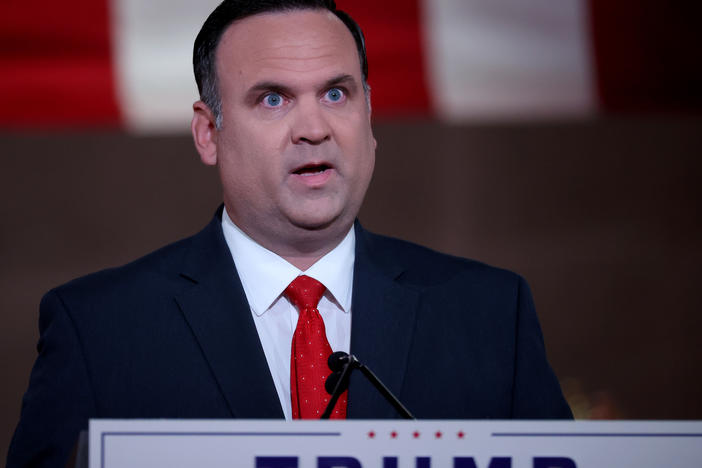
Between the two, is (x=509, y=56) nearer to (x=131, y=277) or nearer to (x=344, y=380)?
(x=131, y=277)

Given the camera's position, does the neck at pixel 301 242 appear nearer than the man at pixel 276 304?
No

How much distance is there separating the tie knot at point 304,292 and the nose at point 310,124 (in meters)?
0.22

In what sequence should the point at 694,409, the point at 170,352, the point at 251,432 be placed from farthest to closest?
the point at 694,409 → the point at 170,352 → the point at 251,432

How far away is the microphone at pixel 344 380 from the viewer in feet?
3.74

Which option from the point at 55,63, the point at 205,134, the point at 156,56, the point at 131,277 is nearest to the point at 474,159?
the point at 156,56

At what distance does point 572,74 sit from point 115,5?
1325mm

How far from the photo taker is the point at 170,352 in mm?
1337

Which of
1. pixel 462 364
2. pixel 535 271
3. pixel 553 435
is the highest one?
pixel 535 271

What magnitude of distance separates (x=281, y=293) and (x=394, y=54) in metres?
1.45

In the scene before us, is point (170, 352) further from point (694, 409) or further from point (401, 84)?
point (694, 409)

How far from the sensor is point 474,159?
320cm

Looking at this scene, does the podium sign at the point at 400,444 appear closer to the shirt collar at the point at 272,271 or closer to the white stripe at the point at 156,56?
the shirt collar at the point at 272,271

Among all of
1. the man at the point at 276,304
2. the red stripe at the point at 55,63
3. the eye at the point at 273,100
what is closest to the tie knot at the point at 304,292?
the man at the point at 276,304

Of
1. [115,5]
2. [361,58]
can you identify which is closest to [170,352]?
[361,58]
